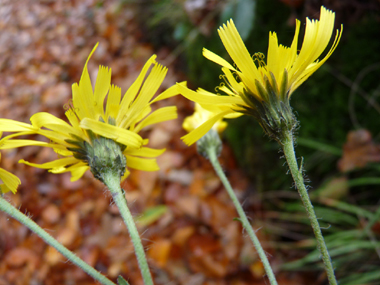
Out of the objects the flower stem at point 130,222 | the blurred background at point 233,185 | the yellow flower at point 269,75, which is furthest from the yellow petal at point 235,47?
the blurred background at point 233,185

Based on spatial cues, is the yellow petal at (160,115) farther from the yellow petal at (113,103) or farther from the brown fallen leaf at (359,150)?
the brown fallen leaf at (359,150)

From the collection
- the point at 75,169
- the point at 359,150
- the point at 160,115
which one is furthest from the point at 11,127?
the point at 359,150

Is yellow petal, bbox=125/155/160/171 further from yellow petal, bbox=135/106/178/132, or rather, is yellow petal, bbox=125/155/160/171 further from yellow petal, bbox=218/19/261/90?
yellow petal, bbox=218/19/261/90

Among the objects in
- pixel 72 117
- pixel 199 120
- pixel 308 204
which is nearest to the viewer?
pixel 308 204

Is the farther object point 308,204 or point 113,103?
point 113,103

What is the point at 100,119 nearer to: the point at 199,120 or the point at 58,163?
the point at 58,163

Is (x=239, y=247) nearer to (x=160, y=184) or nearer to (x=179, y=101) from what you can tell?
(x=160, y=184)

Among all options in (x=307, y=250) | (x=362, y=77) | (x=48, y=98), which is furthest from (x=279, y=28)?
(x=48, y=98)
